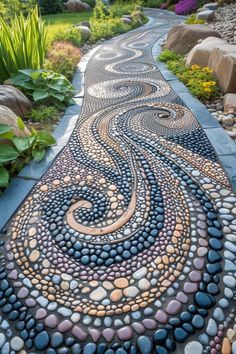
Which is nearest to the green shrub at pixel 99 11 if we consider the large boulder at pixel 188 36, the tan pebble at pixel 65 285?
the large boulder at pixel 188 36

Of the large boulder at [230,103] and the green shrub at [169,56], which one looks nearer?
the large boulder at [230,103]

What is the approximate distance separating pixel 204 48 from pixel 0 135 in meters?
3.20

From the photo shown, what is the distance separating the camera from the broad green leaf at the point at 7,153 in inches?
84.5

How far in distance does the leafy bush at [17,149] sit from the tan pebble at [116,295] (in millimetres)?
1228

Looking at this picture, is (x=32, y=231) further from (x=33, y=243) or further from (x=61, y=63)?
(x=61, y=63)

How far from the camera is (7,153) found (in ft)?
7.16

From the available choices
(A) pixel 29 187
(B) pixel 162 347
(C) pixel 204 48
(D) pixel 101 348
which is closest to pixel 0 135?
(A) pixel 29 187

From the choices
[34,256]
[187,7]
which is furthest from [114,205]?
[187,7]

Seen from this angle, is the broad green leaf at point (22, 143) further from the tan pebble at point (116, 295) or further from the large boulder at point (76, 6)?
the large boulder at point (76, 6)

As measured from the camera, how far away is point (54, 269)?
1509mm

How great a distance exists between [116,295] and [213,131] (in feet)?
6.30

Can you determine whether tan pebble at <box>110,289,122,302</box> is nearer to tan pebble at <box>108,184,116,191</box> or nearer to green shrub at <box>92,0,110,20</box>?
tan pebble at <box>108,184,116,191</box>

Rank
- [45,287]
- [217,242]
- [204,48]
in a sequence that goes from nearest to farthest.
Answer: [45,287] < [217,242] < [204,48]

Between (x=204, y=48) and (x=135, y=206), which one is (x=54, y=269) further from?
(x=204, y=48)
